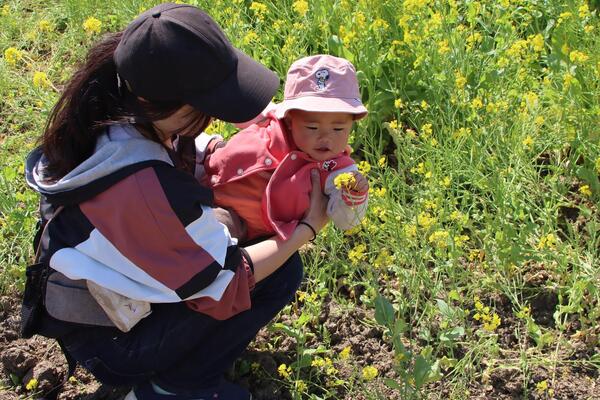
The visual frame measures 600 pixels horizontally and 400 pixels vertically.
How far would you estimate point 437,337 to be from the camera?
2699 millimetres

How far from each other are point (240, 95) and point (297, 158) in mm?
481

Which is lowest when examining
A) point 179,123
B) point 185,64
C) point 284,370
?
point 284,370

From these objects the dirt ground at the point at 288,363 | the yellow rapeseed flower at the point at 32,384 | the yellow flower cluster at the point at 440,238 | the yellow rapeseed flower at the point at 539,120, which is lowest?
the dirt ground at the point at 288,363

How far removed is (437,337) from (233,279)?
0.83 meters

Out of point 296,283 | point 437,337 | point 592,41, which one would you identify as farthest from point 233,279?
point 592,41

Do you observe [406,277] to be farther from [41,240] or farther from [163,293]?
[41,240]

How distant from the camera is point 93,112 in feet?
6.89

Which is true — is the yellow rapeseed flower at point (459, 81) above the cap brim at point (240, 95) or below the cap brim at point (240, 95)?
below

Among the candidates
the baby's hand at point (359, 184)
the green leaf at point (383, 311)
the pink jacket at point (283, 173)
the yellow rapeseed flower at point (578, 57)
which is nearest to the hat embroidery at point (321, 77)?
the pink jacket at point (283, 173)

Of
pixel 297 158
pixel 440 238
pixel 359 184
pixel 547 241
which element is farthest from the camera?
pixel 547 241

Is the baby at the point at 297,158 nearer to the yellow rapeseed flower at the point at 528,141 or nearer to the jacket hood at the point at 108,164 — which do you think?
the jacket hood at the point at 108,164

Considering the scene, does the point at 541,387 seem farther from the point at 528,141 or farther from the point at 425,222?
the point at 528,141

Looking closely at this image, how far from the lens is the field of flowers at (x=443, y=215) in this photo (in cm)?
260

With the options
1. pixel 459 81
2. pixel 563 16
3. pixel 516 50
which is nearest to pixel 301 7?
pixel 459 81
